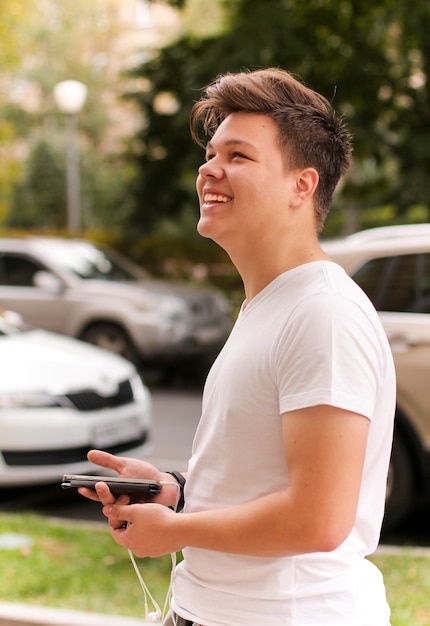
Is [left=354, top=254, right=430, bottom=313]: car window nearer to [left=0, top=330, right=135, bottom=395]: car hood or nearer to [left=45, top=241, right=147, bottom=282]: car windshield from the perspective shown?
[left=0, top=330, right=135, bottom=395]: car hood

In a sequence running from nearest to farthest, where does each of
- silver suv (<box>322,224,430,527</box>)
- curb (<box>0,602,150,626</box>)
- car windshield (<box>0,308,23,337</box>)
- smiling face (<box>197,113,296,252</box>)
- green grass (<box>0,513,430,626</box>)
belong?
smiling face (<box>197,113,296,252</box>)
curb (<box>0,602,150,626</box>)
green grass (<box>0,513,430,626</box>)
silver suv (<box>322,224,430,527</box>)
car windshield (<box>0,308,23,337</box>)

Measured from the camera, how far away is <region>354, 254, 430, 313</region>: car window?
5.85 metres

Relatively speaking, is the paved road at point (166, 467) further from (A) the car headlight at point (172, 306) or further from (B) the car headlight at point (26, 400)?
(A) the car headlight at point (172, 306)

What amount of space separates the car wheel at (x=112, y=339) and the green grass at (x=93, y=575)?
5.99 meters

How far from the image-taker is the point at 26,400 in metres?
6.19

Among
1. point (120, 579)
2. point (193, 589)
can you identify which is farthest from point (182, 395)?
point (193, 589)

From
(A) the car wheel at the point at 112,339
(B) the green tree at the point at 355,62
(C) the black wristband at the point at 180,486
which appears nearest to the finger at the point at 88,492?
(C) the black wristband at the point at 180,486

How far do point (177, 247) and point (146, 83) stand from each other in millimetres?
3875

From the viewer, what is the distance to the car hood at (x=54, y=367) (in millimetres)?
6340

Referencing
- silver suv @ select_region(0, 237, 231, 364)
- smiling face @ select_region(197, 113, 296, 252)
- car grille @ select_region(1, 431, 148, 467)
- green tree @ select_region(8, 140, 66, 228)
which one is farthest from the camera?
green tree @ select_region(8, 140, 66, 228)

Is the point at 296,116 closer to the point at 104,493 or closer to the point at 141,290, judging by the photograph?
the point at 104,493

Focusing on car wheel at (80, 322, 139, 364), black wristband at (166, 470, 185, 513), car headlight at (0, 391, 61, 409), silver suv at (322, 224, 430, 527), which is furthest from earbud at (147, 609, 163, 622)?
car wheel at (80, 322, 139, 364)

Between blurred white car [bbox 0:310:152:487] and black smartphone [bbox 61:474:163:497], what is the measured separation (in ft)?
14.6

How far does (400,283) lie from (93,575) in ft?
8.64
